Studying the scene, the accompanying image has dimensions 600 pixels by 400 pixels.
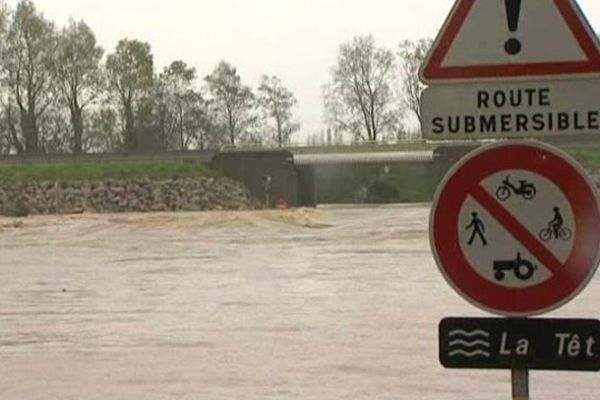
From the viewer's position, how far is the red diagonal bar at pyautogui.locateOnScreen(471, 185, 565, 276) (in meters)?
4.51

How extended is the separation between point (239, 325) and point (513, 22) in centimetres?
1427

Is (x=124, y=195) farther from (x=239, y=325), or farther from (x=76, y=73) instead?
(x=239, y=325)

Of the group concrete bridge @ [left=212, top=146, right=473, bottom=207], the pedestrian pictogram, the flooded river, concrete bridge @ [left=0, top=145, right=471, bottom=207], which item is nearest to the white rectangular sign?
the pedestrian pictogram

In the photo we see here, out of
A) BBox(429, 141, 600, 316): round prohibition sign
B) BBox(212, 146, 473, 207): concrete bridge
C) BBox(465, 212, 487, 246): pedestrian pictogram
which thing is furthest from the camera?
BBox(212, 146, 473, 207): concrete bridge

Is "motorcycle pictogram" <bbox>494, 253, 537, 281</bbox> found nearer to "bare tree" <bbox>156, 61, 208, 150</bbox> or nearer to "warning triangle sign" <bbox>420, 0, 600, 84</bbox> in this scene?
"warning triangle sign" <bbox>420, 0, 600, 84</bbox>

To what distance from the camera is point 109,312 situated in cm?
2147

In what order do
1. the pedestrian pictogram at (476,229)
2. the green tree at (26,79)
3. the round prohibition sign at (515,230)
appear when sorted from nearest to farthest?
the round prohibition sign at (515,230) → the pedestrian pictogram at (476,229) → the green tree at (26,79)

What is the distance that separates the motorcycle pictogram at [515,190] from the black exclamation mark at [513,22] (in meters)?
0.52

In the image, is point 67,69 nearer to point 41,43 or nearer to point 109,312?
point 41,43

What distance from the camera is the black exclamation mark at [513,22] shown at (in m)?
4.67

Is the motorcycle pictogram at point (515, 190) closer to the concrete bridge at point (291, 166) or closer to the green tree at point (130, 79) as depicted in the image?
the concrete bridge at point (291, 166)

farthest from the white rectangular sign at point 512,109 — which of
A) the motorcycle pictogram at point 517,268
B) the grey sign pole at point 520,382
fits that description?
the grey sign pole at point 520,382

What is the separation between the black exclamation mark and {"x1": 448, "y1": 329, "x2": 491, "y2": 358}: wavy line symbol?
3.51 ft

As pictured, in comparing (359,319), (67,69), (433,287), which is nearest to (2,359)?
(359,319)
